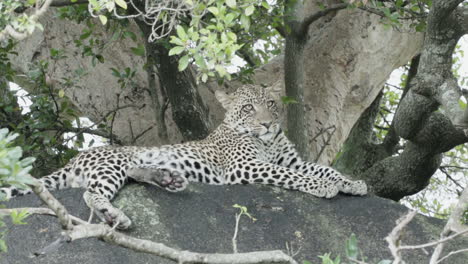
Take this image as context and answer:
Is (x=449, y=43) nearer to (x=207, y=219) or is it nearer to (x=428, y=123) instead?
(x=428, y=123)

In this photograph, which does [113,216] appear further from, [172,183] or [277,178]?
[277,178]

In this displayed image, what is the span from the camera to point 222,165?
374 inches

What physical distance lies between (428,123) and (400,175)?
4.22ft

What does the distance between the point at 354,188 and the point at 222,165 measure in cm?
176

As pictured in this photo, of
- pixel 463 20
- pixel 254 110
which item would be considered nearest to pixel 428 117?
pixel 463 20

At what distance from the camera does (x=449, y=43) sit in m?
8.40

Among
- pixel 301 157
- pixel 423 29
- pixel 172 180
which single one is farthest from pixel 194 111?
pixel 423 29

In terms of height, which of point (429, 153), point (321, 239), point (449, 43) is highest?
point (449, 43)

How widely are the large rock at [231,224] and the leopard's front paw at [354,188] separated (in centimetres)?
8

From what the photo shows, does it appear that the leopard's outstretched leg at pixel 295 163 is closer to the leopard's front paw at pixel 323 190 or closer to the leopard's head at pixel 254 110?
the leopard's head at pixel 254 110

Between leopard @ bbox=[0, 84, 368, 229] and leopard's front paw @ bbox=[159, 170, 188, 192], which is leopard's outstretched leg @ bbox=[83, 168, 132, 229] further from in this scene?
leopard's front paw @ bbox=[159, 170, 188, 192]

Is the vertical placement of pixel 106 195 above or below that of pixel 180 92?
below

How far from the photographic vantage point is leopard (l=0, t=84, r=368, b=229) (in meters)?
8.00

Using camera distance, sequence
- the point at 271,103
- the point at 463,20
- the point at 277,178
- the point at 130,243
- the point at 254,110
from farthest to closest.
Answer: the point at 271,103, the point at 254,110, the point at 277,178, the point at 463,20, the point at 130,243
